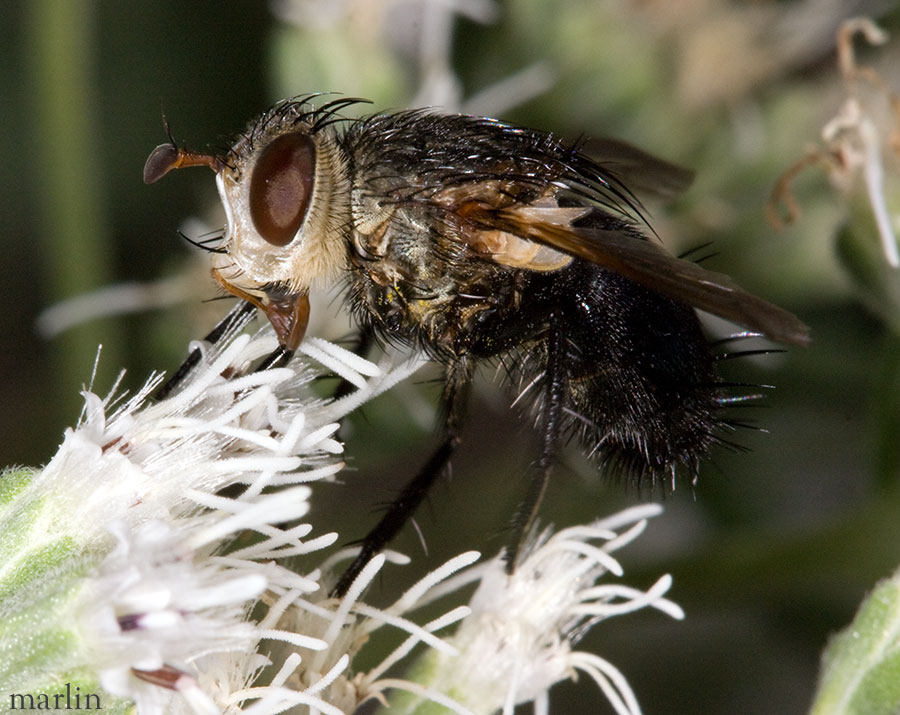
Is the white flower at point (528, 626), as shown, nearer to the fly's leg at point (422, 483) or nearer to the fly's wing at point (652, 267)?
the fly's leg at point (422, 483)

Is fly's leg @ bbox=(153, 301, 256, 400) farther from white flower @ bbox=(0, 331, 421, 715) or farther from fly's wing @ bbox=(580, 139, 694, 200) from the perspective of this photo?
fly's wing @ bbox=(580, 139, 694, 200)

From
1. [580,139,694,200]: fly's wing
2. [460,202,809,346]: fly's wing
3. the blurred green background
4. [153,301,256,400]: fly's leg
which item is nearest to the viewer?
[460,202,809,346]: fly's wing

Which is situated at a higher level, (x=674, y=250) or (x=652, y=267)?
(x=674, y=250)

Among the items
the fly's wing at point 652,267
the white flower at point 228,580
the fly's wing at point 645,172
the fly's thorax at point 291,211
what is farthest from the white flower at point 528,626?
the fly's wing at point 645,172

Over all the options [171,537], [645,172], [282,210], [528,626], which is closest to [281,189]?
[282,210]

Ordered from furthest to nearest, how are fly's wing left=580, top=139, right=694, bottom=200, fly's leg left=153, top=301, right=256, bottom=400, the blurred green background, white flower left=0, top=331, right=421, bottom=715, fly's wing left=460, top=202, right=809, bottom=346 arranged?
the blurred green background
fly's wing left=580, top=139, right=694, bottom=200
fly's leg left=153, top=301, right=256, bottom=400
fly's wing left=460, top=202, right=809, bottom=346
white flower left=0, top=331, right=421, bottom=715

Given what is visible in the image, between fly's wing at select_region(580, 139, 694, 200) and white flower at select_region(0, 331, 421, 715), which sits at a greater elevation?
A: fly's wing at select_region(580, 139, 694, 200)

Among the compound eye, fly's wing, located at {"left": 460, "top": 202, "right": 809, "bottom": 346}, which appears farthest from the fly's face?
fly's wing, located at {"left": 460, "top": 202, "right": 809, "bottom": 346}

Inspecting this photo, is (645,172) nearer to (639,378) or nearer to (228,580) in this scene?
(639,378)
